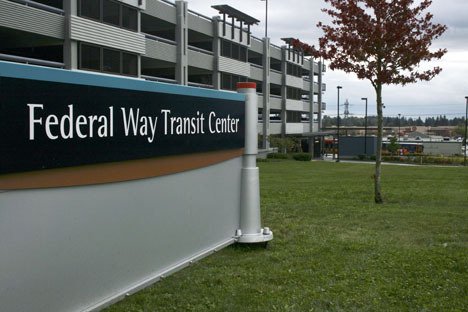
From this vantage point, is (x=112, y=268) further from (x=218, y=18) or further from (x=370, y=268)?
(x=218, y=18)

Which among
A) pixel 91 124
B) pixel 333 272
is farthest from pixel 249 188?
pixel 91 124

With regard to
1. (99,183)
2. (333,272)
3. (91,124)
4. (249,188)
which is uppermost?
(91,124)

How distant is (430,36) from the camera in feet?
41.3

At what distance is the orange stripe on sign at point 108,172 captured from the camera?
3.48 meters

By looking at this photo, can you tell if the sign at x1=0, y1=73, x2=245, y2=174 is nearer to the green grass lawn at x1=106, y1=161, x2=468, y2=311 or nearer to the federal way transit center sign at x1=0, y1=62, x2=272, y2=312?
the federal way transit center sign at x1=0, y1=62, x2=272, y2=312

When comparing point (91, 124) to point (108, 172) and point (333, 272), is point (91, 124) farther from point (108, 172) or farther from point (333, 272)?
point (333, 272)

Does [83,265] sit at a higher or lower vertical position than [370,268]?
higher

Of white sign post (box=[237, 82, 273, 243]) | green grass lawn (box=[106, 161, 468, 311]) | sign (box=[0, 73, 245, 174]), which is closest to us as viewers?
sign (box=[0, 73, 245, 174])

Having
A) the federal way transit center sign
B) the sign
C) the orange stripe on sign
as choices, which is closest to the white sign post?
the federal way transit center sign

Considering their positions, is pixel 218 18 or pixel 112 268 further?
pixel 218 18

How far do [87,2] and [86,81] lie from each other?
2772cm

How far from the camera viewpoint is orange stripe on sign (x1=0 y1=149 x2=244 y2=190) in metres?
3.48

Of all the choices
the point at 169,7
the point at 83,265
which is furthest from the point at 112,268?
the point at 169,7

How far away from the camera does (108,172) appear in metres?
4.27
